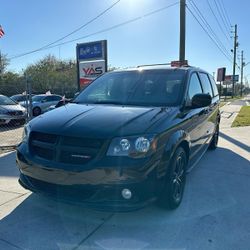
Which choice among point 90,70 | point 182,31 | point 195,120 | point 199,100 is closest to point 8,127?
point 90,70

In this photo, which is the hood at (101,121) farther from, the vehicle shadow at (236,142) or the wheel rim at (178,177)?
the vehicle shadow at (236,142)

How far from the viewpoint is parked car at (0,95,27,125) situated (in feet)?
40.7

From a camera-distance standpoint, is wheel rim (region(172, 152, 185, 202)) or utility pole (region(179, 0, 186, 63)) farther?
utility pole (region(179, 0, 186, 63))

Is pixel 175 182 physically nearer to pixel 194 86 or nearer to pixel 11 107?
pixel 194 86

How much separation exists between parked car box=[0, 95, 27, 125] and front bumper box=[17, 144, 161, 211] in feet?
33.1

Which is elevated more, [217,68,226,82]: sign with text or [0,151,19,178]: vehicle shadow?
[217,68,226,82]: sign with text

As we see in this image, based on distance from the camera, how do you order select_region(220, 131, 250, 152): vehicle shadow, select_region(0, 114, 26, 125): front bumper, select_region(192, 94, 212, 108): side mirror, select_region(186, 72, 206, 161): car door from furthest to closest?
select_region(0, 114, 26, 125): front bumper
select_region(220, 131, 250, 152): vehicle shadow
select_region(186, 72, 206, 161): car door
select_region(192, 94, 212, 108): side mirror

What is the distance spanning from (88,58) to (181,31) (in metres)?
5.76

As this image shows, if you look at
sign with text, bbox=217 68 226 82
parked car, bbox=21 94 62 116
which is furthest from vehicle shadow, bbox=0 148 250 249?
sign with text, bbox=217 68 226 82

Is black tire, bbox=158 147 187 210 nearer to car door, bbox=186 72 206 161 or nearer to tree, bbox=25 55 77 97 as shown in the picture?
car door, bbox=186 72 206 161

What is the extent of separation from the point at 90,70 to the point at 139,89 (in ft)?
22.2

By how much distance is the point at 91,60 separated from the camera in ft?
35.7

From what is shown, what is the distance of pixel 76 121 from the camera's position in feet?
11.1

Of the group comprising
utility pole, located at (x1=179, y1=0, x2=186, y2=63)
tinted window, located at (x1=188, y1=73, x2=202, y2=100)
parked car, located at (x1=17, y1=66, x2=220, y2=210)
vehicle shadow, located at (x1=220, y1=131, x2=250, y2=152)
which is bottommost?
vehicle shadow, located at (x1=220, y1=131, x2=250, y2=152)
